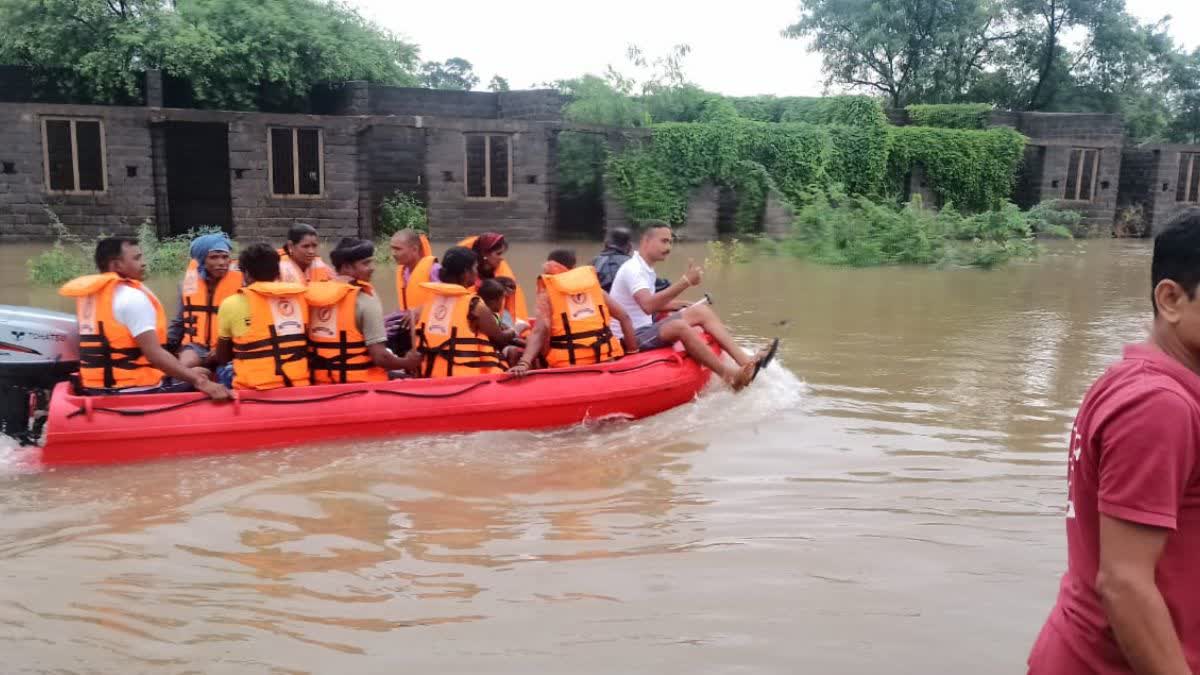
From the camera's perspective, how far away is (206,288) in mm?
6082

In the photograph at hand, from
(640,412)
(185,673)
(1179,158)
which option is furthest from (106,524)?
(1179,158)

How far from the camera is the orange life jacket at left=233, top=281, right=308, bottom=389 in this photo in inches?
218

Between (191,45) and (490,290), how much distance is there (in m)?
13.8

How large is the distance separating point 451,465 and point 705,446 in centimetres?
143

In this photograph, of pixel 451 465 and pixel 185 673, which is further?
pixel 451 465

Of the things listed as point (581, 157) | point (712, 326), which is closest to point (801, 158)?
point (581, 157)

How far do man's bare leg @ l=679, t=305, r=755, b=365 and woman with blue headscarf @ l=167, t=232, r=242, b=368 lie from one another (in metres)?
2.88

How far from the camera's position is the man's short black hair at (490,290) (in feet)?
20.3

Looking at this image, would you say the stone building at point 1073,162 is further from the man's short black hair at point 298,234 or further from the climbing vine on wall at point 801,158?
the man's short black hair at point 298,234

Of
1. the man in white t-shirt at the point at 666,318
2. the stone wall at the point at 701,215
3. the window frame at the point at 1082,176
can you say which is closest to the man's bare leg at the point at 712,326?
the man in white t-shirt at the point at 666,318

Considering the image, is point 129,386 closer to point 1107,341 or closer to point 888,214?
→ point 1107,341

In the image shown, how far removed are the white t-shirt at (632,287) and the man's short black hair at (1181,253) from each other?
5104mm

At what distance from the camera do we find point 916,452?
566 centimetres

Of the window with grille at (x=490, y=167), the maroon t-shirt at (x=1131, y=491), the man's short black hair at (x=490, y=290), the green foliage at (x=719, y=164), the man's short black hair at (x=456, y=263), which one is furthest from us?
the green foliage at (x=719, y=164)
